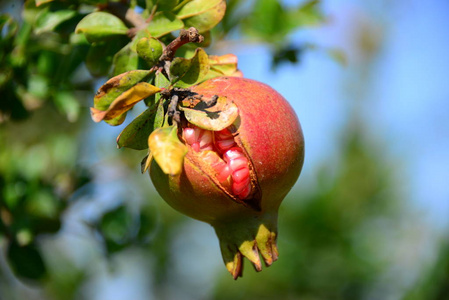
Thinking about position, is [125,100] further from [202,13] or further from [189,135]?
[202,13]

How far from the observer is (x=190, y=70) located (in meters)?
0.91

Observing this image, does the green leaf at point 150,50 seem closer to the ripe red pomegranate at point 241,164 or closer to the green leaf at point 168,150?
the ripe red pomegranate at point 241,164

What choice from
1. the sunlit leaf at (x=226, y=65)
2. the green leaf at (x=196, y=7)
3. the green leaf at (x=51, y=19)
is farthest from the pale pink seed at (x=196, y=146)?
the green leaf at (x=51, y=19)

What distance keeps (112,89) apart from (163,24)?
0.26m

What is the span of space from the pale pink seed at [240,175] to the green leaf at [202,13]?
0.37m

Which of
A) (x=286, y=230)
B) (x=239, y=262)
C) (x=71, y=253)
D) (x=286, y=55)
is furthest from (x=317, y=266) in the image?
(x=71, y=253)

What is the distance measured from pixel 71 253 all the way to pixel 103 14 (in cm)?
318

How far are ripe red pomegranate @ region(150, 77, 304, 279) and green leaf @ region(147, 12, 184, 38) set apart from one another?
0.16 metres

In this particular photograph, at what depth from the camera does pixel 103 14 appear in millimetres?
1093

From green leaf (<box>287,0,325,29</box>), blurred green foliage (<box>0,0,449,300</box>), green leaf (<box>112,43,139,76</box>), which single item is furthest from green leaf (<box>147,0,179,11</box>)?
green leaf (<box>287,0,325,29</box>)

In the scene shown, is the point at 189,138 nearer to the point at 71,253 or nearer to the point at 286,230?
the point at 286,230

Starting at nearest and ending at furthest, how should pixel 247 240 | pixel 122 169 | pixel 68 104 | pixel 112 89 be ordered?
pixel 112 89 → pixel 247 240 → pixel 68 104 → pixel 122 169

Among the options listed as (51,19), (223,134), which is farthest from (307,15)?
(223,134)

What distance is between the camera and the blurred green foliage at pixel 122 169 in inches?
49.5
